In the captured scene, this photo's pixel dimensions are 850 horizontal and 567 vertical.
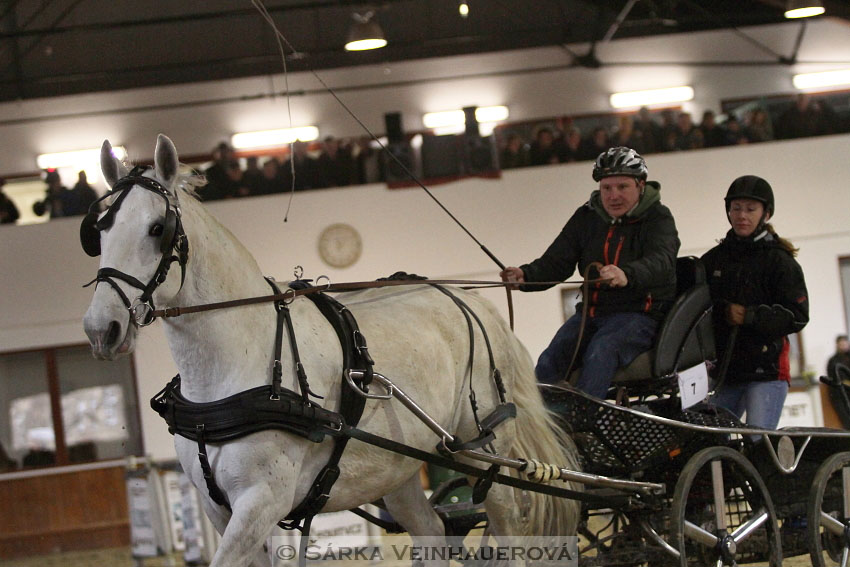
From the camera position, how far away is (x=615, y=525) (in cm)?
467

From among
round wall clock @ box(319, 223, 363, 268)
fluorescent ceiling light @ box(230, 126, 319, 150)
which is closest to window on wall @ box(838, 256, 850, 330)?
round wall clock @ box(319, 223, 363, 268)

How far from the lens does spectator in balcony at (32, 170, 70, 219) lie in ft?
41.2

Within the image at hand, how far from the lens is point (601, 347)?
4316mm

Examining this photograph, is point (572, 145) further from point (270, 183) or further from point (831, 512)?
point (831, 512)

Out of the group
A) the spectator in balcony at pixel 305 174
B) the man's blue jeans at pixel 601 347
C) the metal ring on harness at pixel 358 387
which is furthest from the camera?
the spectator in balcony at pixel 305 174

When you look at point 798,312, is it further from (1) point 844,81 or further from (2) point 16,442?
(1) point 844,81

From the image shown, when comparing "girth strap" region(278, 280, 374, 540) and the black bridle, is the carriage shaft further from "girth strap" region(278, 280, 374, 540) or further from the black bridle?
the black bridle

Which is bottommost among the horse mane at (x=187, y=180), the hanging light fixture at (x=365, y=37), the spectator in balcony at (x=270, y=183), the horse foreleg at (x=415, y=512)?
the horse foreleg at (x=415, y=512)

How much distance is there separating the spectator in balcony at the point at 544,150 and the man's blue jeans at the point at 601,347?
845 cm

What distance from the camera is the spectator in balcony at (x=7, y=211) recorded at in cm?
1259

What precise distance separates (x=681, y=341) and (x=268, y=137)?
38.1 feet

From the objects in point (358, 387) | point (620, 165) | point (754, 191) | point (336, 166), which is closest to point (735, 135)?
point (336, 166)

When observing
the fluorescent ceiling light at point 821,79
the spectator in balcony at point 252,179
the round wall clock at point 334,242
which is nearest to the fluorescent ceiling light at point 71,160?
the spectator in balcony at point 252,179

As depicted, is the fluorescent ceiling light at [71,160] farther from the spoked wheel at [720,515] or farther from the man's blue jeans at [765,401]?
the spoked wheel at [720,515]
